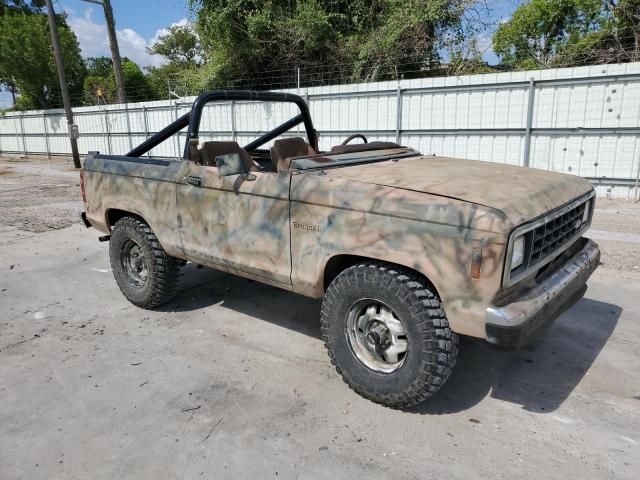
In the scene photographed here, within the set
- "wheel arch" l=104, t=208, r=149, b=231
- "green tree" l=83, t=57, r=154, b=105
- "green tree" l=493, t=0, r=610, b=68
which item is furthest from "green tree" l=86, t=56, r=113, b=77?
"wheel arch" l=104, t=208, r=149, b=231

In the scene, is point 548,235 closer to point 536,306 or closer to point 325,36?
point 536,306

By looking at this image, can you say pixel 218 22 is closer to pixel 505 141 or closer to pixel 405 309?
pixel 505 141

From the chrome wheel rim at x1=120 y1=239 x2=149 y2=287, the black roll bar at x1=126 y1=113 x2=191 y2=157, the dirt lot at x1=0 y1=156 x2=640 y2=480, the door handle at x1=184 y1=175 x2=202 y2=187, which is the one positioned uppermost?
the black roll bar at x1=126 y1=113 x2=191 y2=157

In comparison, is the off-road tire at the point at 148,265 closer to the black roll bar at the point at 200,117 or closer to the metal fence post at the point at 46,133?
the black roll bar at the point at 200,117

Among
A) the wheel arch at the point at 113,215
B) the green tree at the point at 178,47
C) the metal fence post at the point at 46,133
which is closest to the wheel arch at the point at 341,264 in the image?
the wheel arch at the point at 113,215

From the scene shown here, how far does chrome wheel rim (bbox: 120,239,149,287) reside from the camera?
450 cm

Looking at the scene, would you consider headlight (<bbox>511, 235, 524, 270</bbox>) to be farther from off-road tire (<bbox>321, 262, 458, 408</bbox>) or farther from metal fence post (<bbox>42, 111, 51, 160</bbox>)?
metal fence post (<bbox>42, 111, 51, 160</bbox>)

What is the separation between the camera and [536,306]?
2.52 metres

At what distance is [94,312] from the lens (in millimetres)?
4508

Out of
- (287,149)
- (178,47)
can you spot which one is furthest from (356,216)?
(178,47)

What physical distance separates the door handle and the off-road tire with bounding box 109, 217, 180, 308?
2.51 ft

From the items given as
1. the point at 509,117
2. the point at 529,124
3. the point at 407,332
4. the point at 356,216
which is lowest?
the point at 407,332

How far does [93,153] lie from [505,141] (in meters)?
8.28

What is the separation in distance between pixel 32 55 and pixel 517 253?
3353cm
